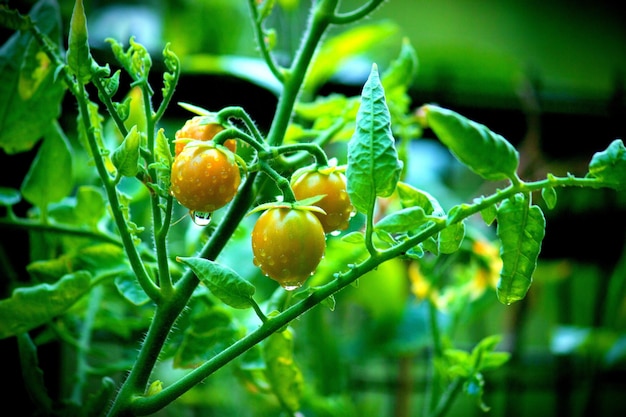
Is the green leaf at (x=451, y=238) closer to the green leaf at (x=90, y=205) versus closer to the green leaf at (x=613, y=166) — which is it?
the green leaf at (x=613, y=166)

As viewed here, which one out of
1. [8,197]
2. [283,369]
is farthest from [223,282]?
[8,197]

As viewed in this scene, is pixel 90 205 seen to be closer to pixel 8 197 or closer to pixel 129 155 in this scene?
pixel 8 197

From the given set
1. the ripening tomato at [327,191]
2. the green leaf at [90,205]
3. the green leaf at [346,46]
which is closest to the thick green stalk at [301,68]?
the ripening tomato at [327,191]

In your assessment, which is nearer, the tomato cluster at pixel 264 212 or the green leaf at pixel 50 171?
the tomato cluster at pixel 264 212

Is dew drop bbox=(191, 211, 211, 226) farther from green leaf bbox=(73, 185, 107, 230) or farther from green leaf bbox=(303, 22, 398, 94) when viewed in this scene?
green leaf bbox=(303, 22, 398, 94)

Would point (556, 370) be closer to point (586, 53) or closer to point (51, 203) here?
point (51, 203)

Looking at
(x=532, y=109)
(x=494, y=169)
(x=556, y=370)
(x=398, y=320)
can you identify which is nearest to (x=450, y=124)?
(x=494, y=169)
